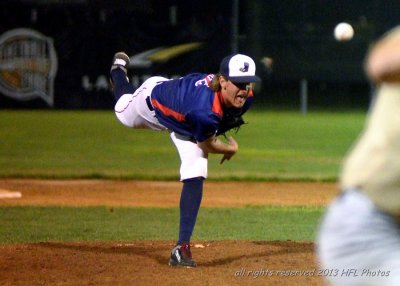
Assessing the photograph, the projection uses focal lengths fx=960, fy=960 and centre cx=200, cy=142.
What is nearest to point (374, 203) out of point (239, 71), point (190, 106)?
point (239, 71)

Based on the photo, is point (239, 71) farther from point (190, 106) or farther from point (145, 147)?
point (145, 147)

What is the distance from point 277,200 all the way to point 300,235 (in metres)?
2.61

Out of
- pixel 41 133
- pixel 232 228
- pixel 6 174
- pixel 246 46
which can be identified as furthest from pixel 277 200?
pixel 246 46

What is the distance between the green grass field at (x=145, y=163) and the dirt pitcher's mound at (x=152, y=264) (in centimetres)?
73

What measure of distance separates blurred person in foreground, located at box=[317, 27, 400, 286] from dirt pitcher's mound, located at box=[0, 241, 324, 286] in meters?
2.82

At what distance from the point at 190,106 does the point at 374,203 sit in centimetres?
337

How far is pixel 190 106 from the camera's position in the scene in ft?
21.4

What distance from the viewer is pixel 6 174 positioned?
13.1 m

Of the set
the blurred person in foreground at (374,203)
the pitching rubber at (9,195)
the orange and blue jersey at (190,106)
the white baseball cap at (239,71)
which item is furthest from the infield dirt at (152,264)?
the pitching rubber at (9,195)

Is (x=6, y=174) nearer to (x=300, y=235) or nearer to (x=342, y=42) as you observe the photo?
(x=300, y=235)

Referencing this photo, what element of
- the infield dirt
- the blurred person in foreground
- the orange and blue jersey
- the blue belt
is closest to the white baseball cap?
the orange and blue jersey

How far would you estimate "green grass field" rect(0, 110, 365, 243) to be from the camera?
8.84 meters

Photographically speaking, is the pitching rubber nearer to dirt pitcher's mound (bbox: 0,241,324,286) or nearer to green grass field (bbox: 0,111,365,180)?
green grass field (bbox: 0,111,365,180)

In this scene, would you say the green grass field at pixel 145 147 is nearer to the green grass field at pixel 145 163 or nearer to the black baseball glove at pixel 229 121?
the green grass field at pixel 145 163
